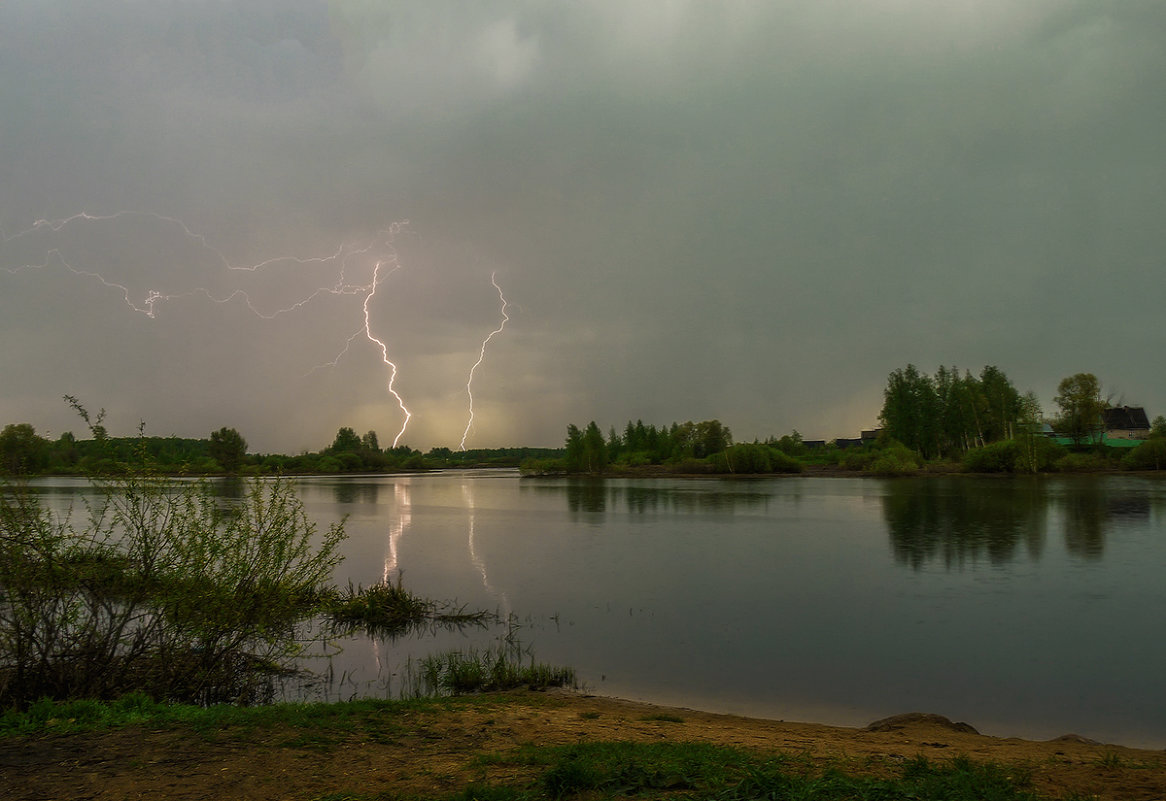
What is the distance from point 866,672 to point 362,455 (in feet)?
624

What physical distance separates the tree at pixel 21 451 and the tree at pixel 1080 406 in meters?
114

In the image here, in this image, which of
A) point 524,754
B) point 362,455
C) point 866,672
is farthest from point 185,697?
point 362,455

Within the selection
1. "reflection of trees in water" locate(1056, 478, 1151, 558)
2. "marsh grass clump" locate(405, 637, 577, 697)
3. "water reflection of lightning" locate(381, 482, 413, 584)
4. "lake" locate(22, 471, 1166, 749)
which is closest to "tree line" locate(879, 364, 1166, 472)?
"reflection of trees in water" locate(1056, 478, 1151, 558)

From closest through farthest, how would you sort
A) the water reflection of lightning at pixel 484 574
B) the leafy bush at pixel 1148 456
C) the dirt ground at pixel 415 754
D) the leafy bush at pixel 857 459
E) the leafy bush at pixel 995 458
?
the dirt ground at pixel 415 754, the water reflection of lightning at pixel 484 574, the leafy bush at pixel 1148 456, the leafy bush at pixel 995 458, the leafy bush at pixel 857 459

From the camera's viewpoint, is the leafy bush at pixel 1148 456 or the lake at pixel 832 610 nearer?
the lake at pixel 832 610

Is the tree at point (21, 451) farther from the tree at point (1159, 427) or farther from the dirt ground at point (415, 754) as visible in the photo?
the tree at point (1159, 427)

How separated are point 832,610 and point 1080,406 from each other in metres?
101

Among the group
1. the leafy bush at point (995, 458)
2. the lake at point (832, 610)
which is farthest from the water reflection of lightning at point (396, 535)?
the leafy bush at point (995, 458)

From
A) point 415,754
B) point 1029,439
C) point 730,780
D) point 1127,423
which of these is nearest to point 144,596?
point 415,754

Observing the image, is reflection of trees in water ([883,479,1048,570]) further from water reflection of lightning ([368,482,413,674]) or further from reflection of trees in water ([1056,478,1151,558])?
water reflection of lightning ([368,482,413,674])

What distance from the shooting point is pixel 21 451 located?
9852 millimetres

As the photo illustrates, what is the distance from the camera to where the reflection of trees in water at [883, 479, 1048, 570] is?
27875 millimetres

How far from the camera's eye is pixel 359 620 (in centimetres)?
1733

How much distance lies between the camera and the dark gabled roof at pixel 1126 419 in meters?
125
